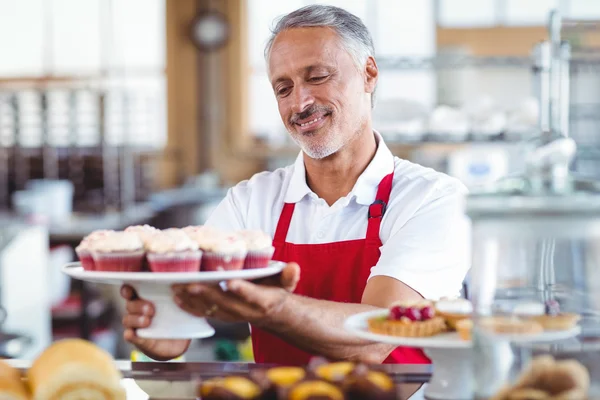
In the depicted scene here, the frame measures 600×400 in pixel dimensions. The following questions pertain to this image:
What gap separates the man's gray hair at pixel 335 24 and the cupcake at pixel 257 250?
74cm

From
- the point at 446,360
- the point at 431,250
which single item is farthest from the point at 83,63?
the point at 446,360

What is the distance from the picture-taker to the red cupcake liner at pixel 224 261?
53.4 inches

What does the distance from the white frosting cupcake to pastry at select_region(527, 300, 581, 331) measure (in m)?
0.57

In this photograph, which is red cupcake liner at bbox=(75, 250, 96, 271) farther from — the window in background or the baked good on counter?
the window in background

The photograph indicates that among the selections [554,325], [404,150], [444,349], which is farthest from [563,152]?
[404,150]

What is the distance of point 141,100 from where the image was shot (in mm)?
10883

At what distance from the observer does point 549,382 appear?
3.23 feet

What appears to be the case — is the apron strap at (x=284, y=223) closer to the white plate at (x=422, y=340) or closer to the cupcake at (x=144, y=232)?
the cupcake at (x=144, y=232)

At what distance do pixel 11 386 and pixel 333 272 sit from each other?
0.99 meters

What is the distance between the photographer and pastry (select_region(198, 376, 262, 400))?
96cm

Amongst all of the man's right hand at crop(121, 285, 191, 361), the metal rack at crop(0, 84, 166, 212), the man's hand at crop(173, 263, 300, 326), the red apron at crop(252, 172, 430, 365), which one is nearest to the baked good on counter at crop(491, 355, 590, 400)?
the man's hand at crop(173, 263, 300, 326)

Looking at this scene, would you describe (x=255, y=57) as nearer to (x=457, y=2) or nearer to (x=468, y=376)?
(x=457, y=2)

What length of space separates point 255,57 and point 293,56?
897cm

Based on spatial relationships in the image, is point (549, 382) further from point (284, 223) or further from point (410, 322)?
point (284, 223)
